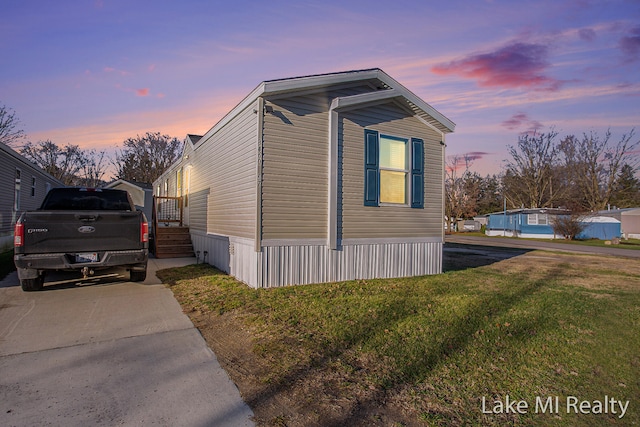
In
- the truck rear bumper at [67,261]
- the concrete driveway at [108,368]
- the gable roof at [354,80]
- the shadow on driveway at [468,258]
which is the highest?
the gable roof at [354,80]

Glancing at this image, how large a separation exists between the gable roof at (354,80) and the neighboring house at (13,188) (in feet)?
27.6

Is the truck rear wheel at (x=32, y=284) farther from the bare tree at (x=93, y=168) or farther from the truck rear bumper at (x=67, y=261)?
the bare tree at (x=93, y=168)

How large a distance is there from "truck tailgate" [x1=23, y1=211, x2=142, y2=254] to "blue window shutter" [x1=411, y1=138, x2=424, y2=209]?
19.8 feet

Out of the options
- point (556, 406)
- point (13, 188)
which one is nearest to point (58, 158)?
point (13, 188)

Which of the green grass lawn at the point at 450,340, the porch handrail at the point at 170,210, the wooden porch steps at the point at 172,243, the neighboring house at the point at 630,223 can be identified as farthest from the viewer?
the neighboring house at the point at 630,223

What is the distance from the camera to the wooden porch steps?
1128 cm

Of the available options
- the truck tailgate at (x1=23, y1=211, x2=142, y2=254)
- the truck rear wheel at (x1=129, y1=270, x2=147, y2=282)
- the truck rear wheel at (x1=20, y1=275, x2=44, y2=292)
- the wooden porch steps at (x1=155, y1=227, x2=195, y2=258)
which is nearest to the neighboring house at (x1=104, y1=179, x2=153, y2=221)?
the wooden porch steps at (x1=155, y1=227, x2=195, y2=258)

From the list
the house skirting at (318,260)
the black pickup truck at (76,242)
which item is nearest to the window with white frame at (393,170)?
the house skirting at (318,260)

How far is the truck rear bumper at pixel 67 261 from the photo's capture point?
5637 millimetres

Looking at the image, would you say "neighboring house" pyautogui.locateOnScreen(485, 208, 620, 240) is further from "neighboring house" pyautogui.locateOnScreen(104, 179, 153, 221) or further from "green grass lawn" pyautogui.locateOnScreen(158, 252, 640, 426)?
"neighboring house" pyautogui.locateOnScreen(104, 179, 153, 221)

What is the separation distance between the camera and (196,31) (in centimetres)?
899

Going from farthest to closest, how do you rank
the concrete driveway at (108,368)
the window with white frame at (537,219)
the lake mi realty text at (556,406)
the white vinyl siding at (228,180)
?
1. the window with white frame at (537,219)
2. the white vinyl siding at (228,180)
3. the lake mi realty text at (556,406)
4. the concrete driveway at (108,368)

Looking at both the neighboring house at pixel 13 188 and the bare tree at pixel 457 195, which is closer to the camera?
the neighboring house at pixel 13 188

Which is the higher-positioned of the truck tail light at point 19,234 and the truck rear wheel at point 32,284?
the truck tail light at point 19,234
